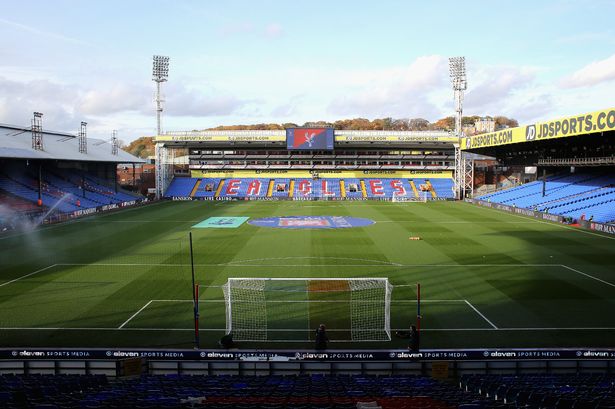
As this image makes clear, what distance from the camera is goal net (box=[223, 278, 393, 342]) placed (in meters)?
16.1

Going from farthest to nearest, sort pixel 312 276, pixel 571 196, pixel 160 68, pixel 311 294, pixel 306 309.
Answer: pixel 160 68 → pixel 571 196 → pixel 312 276 → pixel 311 294 → pixel 306 309

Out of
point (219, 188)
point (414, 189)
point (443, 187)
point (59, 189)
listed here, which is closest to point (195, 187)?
point (219, 188)

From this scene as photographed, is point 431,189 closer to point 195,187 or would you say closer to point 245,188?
point 245,188

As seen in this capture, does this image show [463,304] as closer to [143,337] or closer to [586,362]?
[586,362]

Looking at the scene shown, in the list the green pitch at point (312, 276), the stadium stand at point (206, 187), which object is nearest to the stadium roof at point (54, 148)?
the green pitch at point (312, 276)

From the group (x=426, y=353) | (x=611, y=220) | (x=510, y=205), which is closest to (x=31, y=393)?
(x=426, y=353)

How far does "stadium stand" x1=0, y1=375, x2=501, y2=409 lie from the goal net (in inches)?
187

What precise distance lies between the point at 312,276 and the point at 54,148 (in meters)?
42.6

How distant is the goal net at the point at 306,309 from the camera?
16062 mm

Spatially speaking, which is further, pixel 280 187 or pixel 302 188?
pixel 280 187

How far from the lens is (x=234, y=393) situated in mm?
9039

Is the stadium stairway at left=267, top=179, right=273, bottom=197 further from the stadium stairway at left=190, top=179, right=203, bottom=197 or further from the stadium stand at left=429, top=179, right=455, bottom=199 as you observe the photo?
the stadium stand at left=429, top=179, right=455, bottom=199

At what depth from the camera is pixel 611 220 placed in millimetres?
37406

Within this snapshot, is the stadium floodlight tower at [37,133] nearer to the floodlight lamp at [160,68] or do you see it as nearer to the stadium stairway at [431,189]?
the floodlight lamp at [160,68]
